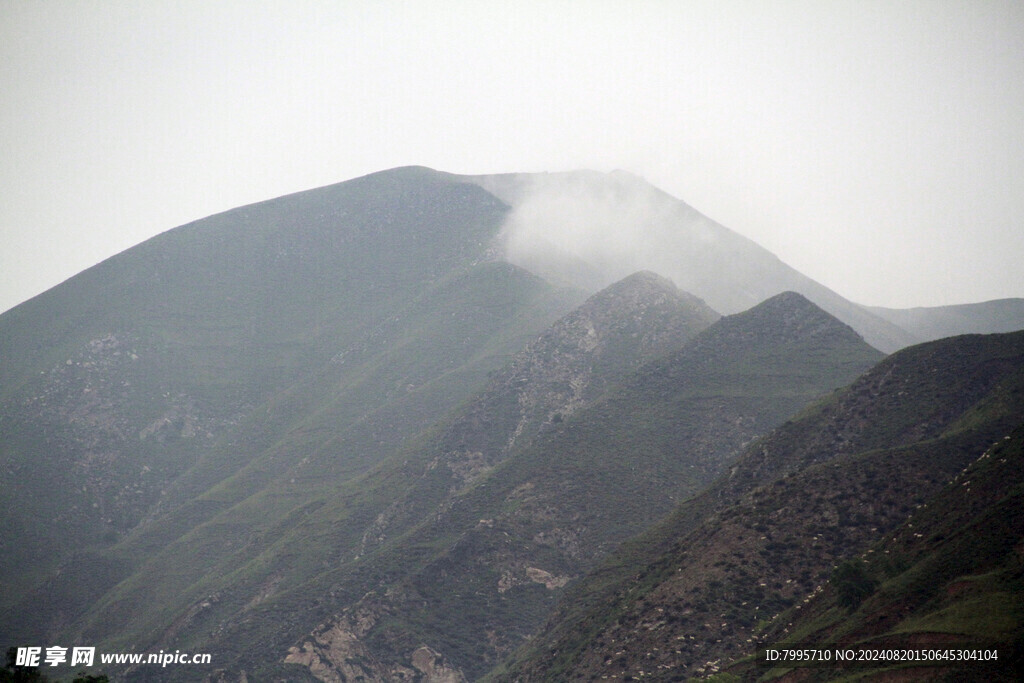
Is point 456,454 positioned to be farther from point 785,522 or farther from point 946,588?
point 946,588

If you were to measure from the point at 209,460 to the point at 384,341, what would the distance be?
138 feet

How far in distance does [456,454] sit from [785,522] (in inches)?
2458

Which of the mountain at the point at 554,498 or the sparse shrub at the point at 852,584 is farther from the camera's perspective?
the mountain at the point at 554,498

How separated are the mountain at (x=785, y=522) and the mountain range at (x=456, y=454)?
25 cm

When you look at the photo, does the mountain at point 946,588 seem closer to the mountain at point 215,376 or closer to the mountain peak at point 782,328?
the mountain peak at point 782,328

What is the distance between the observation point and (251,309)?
182250mm

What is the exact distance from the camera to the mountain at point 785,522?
47.2 m

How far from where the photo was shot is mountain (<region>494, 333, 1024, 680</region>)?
155ft

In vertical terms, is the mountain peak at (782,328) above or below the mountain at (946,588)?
above

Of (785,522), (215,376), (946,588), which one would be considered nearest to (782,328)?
(785,522)

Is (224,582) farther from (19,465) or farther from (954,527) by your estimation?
(954,527)

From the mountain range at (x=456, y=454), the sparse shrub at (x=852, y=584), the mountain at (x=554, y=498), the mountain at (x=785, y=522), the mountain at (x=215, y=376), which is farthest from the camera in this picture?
the mountain at (x=215, y=376)

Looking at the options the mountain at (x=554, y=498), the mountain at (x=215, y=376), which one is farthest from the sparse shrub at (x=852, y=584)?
the mountain at (x=215, y=376)

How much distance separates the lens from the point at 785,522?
5162 cm
